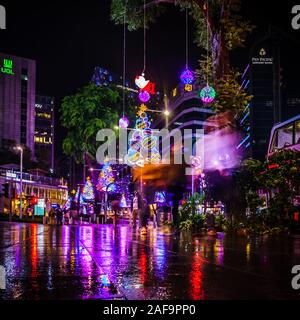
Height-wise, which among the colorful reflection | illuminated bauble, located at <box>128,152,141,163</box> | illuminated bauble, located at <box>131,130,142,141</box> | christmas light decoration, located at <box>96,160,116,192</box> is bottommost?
the colorful reflection

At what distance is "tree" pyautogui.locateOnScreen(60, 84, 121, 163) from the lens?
36.2 metres

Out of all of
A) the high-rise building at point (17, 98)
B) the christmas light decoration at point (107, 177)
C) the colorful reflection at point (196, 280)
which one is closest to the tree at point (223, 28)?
the colorful reflection at point (196, 280)

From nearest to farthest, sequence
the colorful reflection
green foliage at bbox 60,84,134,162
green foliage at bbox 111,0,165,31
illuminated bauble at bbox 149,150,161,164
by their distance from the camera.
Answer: the colorful reflection, green foliage at bbox 111,0,165,31, illuminated bauble at bbox 149,150,161,164, green foliage at bbox 60,84,134,162

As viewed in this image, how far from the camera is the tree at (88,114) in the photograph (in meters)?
36.2

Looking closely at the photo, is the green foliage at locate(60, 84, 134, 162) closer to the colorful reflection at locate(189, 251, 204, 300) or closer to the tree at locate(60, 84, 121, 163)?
the tree at locate(60, 84, 121, 163)

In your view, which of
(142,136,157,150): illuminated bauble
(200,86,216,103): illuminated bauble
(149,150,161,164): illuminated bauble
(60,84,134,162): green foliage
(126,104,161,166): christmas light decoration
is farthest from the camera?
(60,84,134,162): green foliage

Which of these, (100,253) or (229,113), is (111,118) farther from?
(100,253)

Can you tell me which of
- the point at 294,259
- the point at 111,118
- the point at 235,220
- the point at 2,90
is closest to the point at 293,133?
the point at 235,220

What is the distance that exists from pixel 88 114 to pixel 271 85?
82643mm

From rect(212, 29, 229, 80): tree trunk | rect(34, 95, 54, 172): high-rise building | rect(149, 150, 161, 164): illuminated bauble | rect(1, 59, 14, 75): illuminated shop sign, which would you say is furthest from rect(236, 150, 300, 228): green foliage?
rect(34, 95, 54, 172): high-rise building

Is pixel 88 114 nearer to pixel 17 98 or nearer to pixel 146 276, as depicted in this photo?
pixel 146 276

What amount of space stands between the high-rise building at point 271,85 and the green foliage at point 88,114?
251 ft

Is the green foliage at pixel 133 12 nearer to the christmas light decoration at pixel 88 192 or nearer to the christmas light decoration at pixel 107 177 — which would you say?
the christmas light decoration at pixel 107 177

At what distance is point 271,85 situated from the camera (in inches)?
4382
